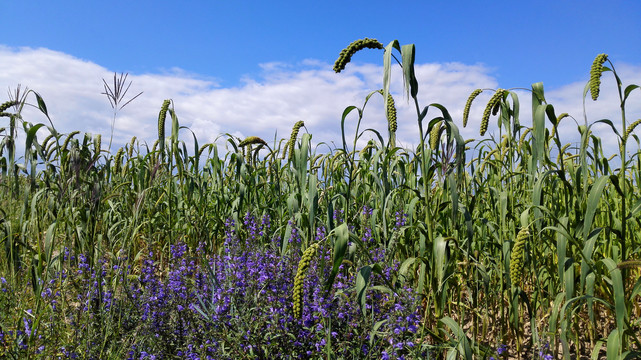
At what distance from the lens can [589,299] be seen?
2.04 m

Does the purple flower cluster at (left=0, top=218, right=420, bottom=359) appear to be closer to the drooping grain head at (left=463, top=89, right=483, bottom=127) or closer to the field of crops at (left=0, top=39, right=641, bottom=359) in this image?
the field of crops at (left=0, top=39, right=641, bottom=359)

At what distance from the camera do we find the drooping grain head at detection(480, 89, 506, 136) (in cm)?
265

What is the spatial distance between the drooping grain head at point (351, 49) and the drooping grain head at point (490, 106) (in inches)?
36.4

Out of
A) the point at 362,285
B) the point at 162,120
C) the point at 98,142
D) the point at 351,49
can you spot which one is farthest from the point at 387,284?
the point at 98,142

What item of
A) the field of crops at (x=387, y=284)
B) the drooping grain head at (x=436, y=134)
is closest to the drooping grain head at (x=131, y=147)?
the field of crops at (x=387, y=284)

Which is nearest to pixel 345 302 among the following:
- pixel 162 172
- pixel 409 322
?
pixel 409 322

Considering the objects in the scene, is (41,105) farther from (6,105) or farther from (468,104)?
(468,104)

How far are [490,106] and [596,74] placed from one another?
1.77ft

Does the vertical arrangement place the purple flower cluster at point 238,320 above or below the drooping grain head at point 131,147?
below

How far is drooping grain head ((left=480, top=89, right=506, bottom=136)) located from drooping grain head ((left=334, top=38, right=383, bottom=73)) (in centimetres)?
93

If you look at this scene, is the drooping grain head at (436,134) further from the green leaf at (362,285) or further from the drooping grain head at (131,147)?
the drooping grain head at (131,147)

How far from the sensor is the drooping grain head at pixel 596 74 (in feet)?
7.52

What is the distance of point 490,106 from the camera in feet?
8.77

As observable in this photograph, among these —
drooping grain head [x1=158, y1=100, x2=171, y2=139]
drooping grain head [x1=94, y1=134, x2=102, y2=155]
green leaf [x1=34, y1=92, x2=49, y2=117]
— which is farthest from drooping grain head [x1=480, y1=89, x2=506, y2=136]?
drooping grain head [x1=94, y1=134, x2=102, y2=155]
